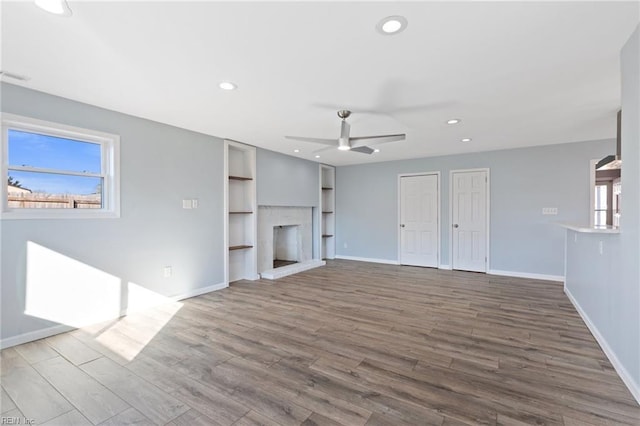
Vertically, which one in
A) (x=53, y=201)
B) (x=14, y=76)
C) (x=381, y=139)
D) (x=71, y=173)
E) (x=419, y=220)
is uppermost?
(x=14, y=76)

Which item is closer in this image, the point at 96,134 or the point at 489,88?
the point at 489,88

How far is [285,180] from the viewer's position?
6125 millimetres

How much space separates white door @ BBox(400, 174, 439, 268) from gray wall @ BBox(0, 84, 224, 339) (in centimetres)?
415

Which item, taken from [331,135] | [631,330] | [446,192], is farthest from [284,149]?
[631,330]

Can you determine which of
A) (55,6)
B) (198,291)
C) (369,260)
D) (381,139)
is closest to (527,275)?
(369,260)

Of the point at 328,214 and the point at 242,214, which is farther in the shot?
the point at 328,214

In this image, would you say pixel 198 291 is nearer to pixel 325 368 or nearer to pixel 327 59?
pixel 325 368

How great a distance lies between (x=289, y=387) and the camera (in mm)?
2074

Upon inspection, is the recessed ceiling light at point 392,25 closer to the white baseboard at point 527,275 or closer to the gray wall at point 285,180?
the gray wall at point 285,180

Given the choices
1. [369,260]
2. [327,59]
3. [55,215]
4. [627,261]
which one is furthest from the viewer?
[369,260]

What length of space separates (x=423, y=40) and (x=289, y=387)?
265 cm

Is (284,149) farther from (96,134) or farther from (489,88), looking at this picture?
(489,88)

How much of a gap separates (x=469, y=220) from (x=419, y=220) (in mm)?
1027

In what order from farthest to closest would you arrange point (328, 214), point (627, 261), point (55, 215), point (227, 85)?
point (328, 214) < point (55, 215) < point (227, 85) < point (627, 261)
